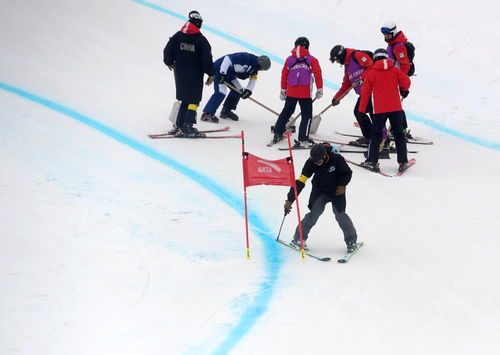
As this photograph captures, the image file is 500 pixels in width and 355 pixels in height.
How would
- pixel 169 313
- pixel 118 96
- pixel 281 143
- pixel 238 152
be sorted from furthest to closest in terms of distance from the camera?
pixel 118 96 < pixel 281 143 < pixel 238 152 < pixel 169 313

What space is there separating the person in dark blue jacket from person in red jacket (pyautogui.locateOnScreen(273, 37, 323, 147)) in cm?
79

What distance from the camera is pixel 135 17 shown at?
645 inches

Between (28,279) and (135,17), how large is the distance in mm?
11300

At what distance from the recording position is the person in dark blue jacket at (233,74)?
11.3m

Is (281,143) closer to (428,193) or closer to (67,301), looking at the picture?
(428,193)

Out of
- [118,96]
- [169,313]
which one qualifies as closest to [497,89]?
[118,96]

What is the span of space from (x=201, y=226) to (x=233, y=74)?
4.44 m

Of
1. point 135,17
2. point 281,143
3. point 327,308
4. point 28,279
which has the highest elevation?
point 135,17

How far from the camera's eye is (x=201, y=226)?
25.1 ft

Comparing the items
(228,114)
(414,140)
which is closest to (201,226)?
(228,114)

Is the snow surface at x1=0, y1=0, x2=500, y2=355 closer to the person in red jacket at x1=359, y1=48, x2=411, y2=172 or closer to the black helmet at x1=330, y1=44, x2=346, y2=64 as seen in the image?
the person in red jacket at x1=359, y1=48, x2=411, y2=172

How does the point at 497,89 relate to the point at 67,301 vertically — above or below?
above

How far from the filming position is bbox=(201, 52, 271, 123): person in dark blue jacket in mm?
11273

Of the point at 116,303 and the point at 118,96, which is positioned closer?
the point at 116,303
